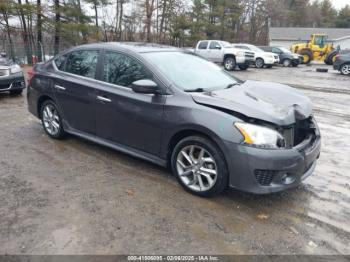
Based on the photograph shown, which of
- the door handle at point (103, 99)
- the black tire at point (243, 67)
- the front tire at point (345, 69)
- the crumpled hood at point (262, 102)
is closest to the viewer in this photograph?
the crumpled hood at point (262, 102)

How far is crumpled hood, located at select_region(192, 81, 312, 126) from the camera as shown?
3365 millimetres

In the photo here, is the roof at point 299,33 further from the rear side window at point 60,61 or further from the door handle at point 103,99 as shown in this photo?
the door handle at point 103,99

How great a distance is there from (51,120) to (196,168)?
3.01 metres

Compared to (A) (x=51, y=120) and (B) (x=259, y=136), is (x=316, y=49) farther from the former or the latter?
(B) (x=259, y=136)

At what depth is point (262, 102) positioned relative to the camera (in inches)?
144

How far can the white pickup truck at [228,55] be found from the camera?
2066 centimetres

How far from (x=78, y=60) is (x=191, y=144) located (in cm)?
248

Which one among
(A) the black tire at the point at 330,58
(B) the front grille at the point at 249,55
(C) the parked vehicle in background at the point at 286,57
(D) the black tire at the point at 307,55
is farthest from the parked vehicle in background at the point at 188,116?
(D) the black tire at the point at 307,55

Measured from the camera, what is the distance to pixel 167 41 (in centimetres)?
3528

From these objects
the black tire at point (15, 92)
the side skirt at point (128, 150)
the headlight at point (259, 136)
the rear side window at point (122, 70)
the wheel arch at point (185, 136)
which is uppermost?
the rear side window at point (122, 70)

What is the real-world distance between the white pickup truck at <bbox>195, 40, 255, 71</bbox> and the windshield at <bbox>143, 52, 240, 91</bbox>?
16320 millimetres

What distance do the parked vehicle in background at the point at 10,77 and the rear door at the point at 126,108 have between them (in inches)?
218

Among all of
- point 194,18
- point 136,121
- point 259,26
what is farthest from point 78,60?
point 259,26

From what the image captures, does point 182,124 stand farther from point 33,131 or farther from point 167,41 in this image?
point 167,41
